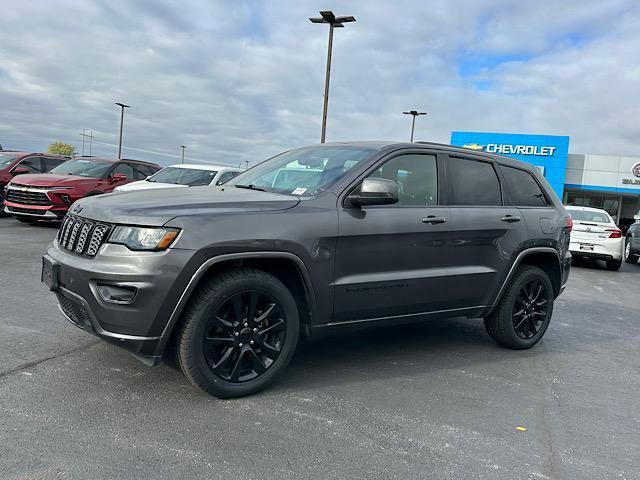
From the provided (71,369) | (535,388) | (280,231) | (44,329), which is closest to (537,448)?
(535,388)

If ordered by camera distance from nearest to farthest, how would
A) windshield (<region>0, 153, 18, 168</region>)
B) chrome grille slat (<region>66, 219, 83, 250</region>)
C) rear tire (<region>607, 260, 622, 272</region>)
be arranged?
1. chrome grille slat (<region>66, 219, 83, 250</region>)
2. rear tire (<region>607, 260, 622, 272</region>)
3. windshield (<region>0, 153, 18, 168</region>)

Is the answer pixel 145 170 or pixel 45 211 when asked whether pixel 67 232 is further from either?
pixel 145 170

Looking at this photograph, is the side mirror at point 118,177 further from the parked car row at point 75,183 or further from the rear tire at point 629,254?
the rear tire at point 629,254

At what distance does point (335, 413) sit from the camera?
11.5ft

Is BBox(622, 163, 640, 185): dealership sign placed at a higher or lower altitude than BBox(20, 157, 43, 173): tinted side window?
higher

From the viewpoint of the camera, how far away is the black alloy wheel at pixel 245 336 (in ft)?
11.5

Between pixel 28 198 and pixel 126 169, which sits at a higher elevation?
A: pixel 126 169

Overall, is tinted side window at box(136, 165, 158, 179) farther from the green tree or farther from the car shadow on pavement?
the green tree

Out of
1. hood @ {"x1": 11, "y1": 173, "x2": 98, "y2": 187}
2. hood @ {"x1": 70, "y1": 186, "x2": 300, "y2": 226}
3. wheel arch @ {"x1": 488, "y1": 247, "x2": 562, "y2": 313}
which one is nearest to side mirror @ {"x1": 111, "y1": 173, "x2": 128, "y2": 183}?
hood @ {"x1": 11, "y1": 173, "x2": 98, "y2": 187}

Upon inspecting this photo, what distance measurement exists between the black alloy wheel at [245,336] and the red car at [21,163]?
13.0 meters

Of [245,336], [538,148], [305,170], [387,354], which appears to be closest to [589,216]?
[387,354]

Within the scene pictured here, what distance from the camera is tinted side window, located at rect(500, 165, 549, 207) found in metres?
5.19

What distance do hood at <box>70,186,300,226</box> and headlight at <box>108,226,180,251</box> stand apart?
4 centimetres

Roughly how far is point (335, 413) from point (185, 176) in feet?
30.8
